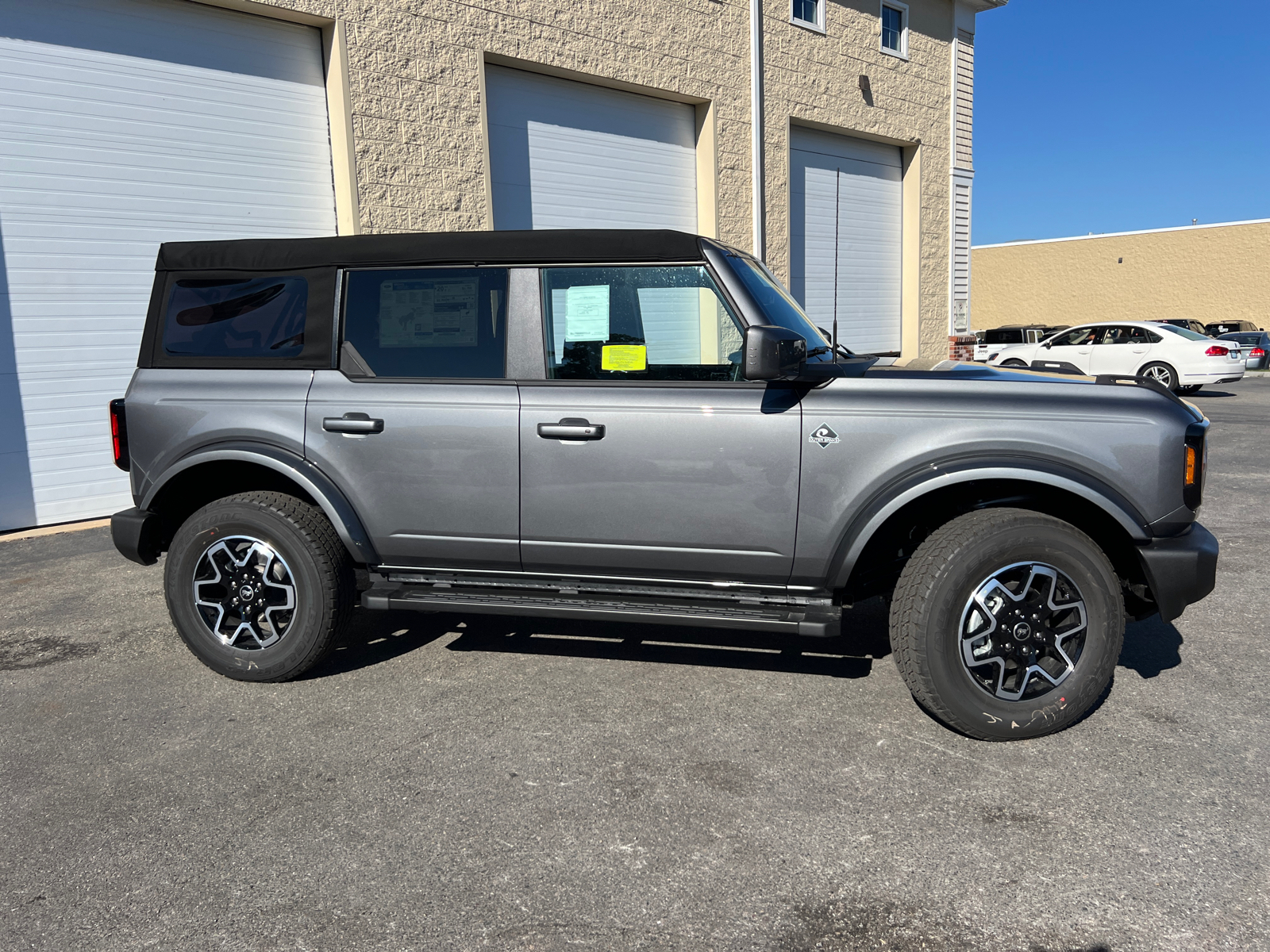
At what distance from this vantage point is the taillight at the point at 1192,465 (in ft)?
10.7

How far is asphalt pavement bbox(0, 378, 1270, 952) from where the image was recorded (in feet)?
7.75

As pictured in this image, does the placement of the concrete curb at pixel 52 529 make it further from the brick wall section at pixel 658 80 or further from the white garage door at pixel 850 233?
the white garage door at pixel 850 233

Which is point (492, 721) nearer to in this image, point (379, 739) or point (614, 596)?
point (379, 739)

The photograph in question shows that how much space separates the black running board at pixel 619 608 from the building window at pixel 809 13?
40.5 feet

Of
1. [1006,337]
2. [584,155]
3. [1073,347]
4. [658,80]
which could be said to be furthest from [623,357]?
[1006,337]

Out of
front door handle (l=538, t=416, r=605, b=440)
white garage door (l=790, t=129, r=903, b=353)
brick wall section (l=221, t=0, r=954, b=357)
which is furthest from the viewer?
white garage door (l=790, t=129, r=903, b=353)

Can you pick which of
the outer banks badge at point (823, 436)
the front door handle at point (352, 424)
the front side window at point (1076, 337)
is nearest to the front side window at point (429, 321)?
the front door handle at point (352, 424)

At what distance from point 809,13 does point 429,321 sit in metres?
12.3

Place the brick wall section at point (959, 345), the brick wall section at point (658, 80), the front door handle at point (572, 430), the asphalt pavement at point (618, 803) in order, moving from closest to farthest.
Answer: the asphalt pavement at point (618, 803)
the front door handle at point (572, 430)
the brick wall section at point (658, 80)
the brick wall section at point (959, 345)

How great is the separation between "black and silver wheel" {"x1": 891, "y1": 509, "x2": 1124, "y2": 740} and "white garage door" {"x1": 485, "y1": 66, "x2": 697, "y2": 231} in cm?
800

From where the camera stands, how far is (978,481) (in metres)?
3.49

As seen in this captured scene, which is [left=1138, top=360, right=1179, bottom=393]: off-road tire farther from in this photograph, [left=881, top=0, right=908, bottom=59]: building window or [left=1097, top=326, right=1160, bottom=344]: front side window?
[left=881, top=0, right=908, bottom=59]: building window

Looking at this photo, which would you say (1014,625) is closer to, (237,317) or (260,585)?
(260,585)

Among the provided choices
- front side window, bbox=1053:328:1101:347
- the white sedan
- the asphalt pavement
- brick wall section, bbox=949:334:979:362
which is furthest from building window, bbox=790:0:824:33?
the asphalt pavement
